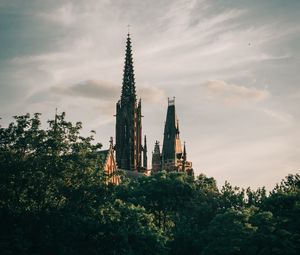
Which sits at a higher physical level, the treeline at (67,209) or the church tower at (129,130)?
the church tower at (129,130)

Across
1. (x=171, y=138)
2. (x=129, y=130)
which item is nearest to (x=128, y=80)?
(x=129, y=130)

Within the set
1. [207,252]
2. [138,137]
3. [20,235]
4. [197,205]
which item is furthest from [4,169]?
[138,137]

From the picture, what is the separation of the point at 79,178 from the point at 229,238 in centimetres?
1480

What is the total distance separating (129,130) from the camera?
84.8 metres

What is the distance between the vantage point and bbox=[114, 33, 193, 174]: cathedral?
275 ft

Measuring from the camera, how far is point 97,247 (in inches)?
1173

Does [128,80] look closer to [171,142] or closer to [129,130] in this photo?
[129,130]

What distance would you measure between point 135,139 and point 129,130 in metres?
2.08

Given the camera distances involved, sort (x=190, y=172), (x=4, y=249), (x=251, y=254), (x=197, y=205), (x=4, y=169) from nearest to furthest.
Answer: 1. (x=4, y=249)
2. (x=4, y=169)
3. (x=251, y=254)
4. (x=197, y=205)
5. (x=190, y=172)

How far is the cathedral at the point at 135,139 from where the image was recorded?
83875 mm

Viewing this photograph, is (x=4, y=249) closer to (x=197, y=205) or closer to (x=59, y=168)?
(x=59, y=168)

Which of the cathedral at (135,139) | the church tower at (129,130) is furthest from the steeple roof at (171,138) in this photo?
the church tower at (129,130)

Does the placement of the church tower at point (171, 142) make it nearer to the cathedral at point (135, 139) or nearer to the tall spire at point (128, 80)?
the cathedral at point (135, 139)

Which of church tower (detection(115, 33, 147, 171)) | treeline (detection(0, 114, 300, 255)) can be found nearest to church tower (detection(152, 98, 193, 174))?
church tower (detection(115, 33, 147, 171))
